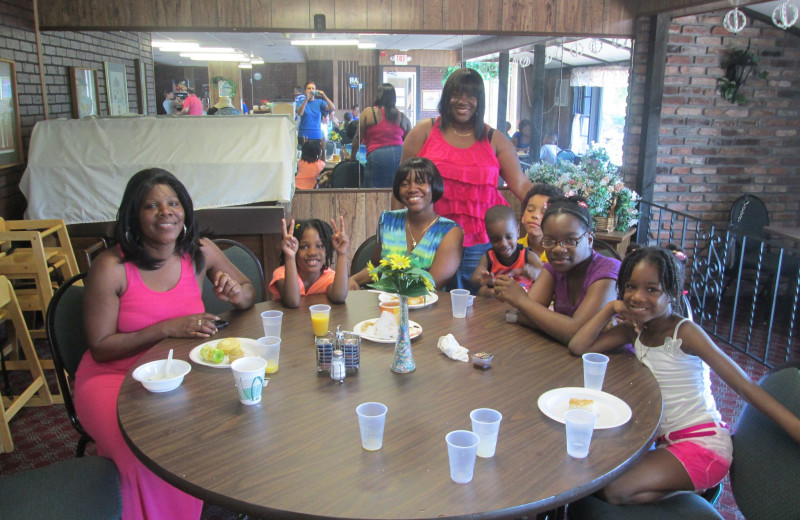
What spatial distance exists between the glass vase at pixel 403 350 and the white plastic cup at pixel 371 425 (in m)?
0.43

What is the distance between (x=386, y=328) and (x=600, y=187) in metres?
2.86

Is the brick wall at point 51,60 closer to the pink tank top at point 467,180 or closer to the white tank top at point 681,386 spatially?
the pink tank top at point 467,180

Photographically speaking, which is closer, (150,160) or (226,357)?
(226,357)

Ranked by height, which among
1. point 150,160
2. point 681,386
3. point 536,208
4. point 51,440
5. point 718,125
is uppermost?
point 718,125

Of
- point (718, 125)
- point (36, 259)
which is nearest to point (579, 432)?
point (36, 259)

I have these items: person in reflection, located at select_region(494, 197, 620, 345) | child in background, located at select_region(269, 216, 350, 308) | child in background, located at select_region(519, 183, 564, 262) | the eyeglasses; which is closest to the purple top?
person in reflection, located at select_region(494, 197, 620, 345)

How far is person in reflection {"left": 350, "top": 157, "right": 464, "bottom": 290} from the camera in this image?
279 cm

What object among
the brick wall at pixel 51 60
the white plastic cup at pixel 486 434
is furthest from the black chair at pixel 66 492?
the brick wall at pixel 51 60

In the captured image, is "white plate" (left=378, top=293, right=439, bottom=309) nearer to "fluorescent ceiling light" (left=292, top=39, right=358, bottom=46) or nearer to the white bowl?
the white bowl

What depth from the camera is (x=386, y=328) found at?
2.12 m

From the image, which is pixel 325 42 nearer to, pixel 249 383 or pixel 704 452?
pixel 249 383

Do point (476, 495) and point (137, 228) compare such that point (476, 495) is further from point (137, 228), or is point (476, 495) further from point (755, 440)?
point (137, 228)

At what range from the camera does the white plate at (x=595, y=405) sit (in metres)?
1.57

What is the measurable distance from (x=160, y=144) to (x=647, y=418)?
3643 mm
